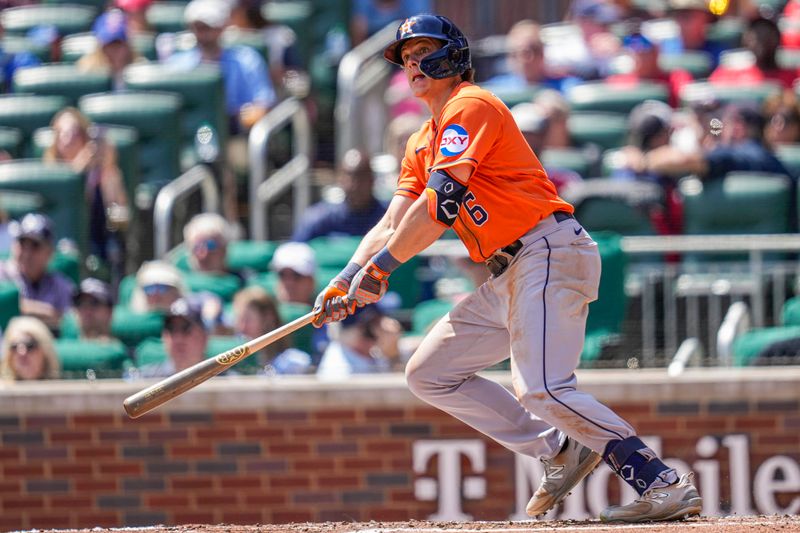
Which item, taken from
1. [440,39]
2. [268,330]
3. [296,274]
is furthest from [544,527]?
[296,274]

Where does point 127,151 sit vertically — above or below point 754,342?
above

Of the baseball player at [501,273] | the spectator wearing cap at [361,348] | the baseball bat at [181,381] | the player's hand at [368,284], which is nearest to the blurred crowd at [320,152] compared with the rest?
the spectator wearing cap at [361,348]

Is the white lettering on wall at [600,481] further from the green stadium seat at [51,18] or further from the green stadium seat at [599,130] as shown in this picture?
the green stadium seat at [51,18]

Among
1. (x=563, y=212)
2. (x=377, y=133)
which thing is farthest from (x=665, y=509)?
(x=377, y=133)

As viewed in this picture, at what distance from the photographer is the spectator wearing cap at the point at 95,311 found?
813cm

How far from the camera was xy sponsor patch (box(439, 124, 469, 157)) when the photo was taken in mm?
4898

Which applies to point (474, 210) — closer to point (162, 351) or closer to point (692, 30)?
point (162, 351)

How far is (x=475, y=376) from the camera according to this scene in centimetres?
540

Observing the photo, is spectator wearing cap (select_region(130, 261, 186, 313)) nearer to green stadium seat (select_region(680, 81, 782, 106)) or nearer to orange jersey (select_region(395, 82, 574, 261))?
orange jersey (select_region(395, 82, 574, 261))

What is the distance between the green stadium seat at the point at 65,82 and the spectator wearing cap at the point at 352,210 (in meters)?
2.63

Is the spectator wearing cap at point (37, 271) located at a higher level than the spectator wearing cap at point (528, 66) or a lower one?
lower

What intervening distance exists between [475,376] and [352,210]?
3481mm

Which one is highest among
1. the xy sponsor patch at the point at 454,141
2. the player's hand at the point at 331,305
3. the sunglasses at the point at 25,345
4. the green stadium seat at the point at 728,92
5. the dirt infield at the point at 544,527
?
the xy sponsor patch at the point at 454,141

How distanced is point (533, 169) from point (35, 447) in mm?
3767
